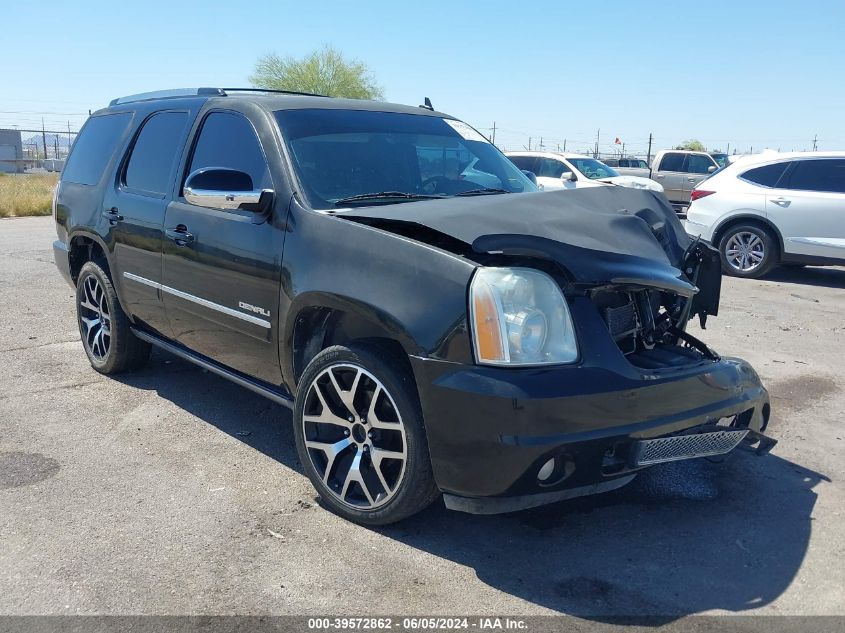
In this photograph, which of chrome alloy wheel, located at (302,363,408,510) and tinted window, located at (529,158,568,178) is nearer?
chrome alloy wheel, located at (302,363,408,510)

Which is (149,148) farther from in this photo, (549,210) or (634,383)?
(634,383)

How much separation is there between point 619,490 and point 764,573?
0.85 m

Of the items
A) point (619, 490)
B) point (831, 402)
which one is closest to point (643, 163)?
point (831, 402)

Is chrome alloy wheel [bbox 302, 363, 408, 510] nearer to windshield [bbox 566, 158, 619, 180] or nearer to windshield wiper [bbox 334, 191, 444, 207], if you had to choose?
windshield wiper [bbox 334, 191, 444, 207]

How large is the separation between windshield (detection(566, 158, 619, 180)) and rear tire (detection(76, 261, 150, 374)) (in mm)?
13084

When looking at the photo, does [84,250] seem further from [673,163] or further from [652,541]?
[673,163]

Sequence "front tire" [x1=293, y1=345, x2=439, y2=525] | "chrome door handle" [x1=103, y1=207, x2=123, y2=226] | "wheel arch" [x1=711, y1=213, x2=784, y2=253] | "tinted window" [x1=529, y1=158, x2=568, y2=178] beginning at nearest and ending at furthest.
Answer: "front tire" [x1=293, y1=345, x2=439, y2=525] < "chrome door handle" [x1=103, y1=207, x2=123, y2=226] < "wheel arch" [x1=711, y1=213, x2=784, y2=253] < "tinted window" [x1=529, y1=158, x2=568, y2=178]

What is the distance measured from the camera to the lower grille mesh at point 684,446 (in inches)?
122

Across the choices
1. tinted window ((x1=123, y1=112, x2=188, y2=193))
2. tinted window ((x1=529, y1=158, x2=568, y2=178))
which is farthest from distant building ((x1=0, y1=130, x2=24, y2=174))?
tinted window ((x1=123, y1=112, x2=188, y2=193))

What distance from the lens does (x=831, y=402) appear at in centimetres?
532

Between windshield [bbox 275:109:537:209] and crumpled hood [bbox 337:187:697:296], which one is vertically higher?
windshield [bbox 275:109:537:209]

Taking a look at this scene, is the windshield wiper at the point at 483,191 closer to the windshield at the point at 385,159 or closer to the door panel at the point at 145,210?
the windshield at the point at 385,159

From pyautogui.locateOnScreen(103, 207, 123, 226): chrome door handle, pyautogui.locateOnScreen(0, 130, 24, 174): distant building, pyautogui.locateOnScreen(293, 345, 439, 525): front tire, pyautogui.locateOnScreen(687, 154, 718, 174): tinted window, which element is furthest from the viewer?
pyautogui.locateOnScreen(0, 130, 24, 174): distant building

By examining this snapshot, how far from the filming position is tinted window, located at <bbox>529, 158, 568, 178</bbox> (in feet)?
55.2
